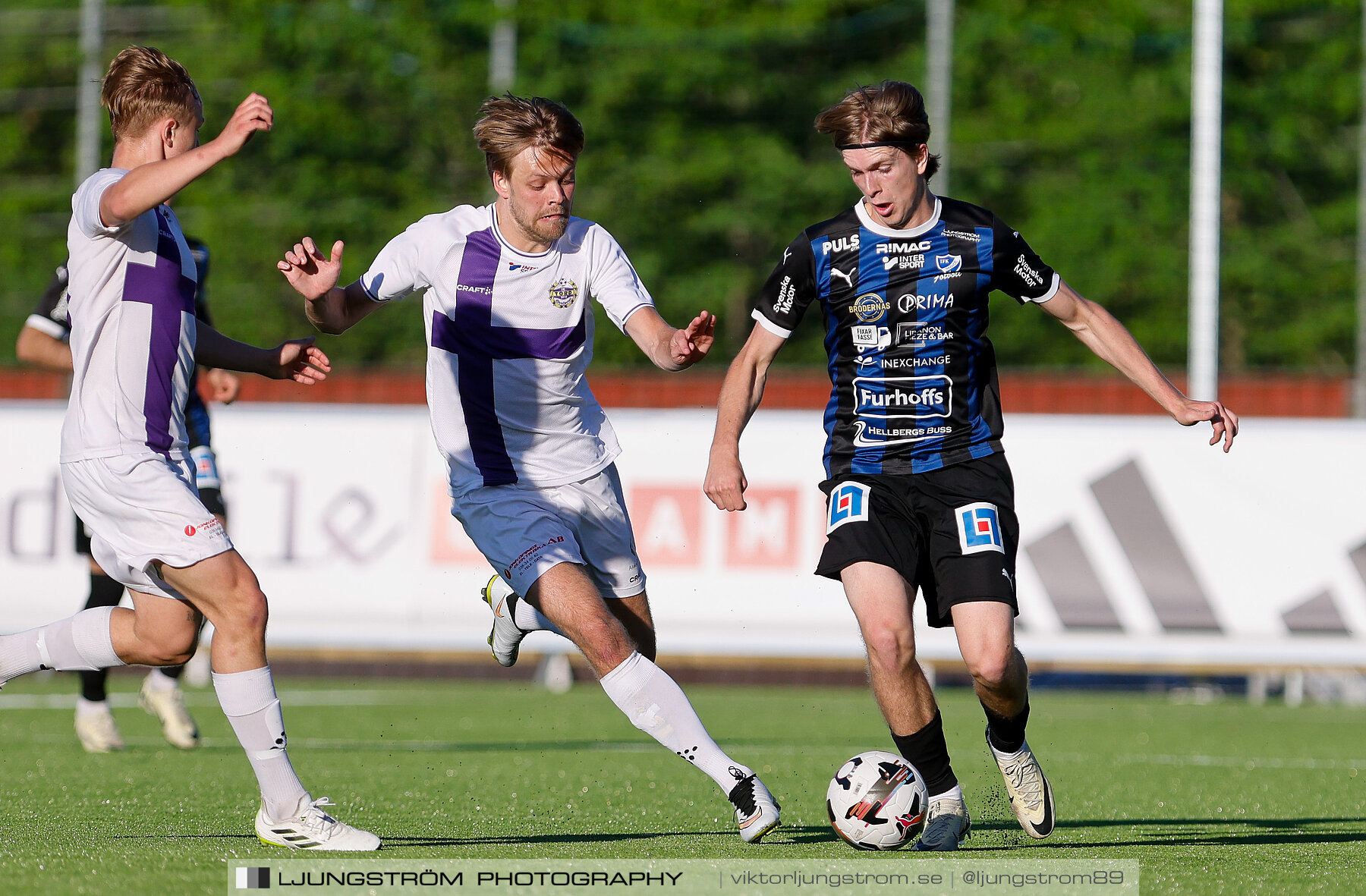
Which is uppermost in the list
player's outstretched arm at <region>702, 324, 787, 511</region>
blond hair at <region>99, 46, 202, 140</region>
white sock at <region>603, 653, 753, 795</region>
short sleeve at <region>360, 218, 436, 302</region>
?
blond hair at <region>99, 46, 202, 140</region>

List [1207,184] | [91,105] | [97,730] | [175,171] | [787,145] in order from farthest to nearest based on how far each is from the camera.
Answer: [787,145], [91,105], [1207,184], [97,730], [175,171]

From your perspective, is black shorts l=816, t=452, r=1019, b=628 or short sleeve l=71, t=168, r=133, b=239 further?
black shorts l=816, t=452, r=1019, b=628

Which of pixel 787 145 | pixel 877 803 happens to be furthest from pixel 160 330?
pixel 787 145

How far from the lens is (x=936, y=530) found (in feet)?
19.8

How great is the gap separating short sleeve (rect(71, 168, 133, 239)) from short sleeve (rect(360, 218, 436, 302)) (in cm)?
102

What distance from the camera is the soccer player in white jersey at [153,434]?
17.8 feet

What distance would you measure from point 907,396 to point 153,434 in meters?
2.30

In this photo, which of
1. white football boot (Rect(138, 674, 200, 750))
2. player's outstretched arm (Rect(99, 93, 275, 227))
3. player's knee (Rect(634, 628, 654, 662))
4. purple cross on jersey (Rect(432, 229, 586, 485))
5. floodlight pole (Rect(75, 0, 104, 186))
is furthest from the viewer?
floodlight pole (Rect(75, 0, 104, 186))

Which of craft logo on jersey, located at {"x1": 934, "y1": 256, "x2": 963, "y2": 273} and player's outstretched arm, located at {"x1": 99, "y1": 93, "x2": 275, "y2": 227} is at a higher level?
player's outstretched arm, located at {"x1": 99, "y1": 93, "x2": 275, "y2": 227}

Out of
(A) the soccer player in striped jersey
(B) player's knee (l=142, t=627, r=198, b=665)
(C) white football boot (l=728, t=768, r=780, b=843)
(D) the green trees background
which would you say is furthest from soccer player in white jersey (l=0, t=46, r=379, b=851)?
(D) the green trees background

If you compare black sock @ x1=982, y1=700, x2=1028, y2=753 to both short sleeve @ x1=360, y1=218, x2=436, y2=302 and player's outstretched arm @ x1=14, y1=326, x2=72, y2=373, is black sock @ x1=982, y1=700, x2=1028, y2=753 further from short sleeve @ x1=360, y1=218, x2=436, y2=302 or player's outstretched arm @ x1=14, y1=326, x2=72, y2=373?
player's outstretched arm @ x1=14, y1=326, x2=72, y2=373

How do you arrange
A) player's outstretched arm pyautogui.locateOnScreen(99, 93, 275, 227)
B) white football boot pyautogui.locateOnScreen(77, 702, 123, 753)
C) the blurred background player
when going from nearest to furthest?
player's outstretched arm pyautogui.locateOnScreen(99, 93, 275, 227)
the blurred background player
white football boot pyautogui.locateOnScreen(77, 702, 123, 753)

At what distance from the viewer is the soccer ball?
570 centimetres

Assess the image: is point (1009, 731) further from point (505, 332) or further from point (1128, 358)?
Result: point (505, 332)
